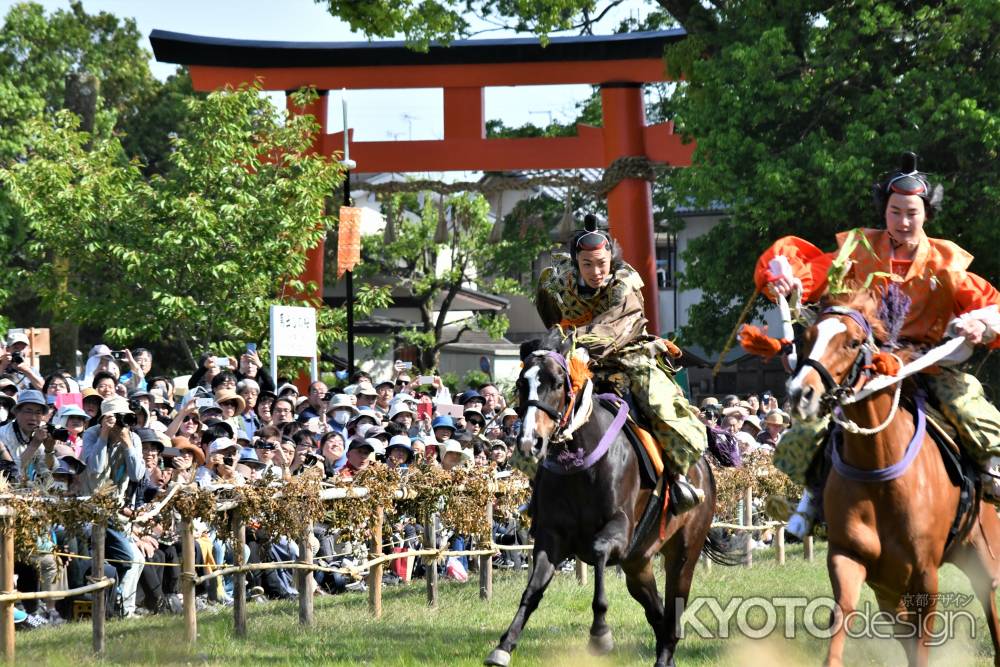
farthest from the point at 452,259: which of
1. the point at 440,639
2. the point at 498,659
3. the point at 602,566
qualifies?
the point at 498,659

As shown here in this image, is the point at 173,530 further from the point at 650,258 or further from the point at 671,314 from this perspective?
the point at 671,314

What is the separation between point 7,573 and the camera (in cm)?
880

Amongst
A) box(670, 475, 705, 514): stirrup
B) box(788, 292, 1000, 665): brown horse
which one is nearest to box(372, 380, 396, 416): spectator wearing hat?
box(670, 475, 705, 514): stirrup

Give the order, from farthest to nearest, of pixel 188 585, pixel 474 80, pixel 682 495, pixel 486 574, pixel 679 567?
pixel 474 80, pixel 486 574, pixel 188 585, pixel 679 567, pixel 682 495

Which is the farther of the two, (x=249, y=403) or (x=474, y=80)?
(x=474, y=80)

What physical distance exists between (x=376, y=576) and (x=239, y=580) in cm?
161

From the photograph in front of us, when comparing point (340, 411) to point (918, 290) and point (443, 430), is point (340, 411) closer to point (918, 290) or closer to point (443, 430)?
point (443, 430)

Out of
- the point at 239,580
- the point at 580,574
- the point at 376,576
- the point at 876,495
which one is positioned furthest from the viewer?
the point at 580,574

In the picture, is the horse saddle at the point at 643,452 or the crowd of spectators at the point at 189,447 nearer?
the horse saddle at the point at 643,452

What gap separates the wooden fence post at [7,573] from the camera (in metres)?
8.77

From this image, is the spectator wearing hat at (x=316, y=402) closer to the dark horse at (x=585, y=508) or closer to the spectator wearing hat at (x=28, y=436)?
the spectator wearing hat at (x=28, y=436)

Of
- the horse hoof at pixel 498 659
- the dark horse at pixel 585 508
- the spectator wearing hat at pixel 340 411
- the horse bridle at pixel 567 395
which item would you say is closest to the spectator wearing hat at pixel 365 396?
the spectator wearing hat at pixel 340 411

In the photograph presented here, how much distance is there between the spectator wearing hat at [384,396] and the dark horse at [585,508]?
349 inches

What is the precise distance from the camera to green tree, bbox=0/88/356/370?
22672mm
